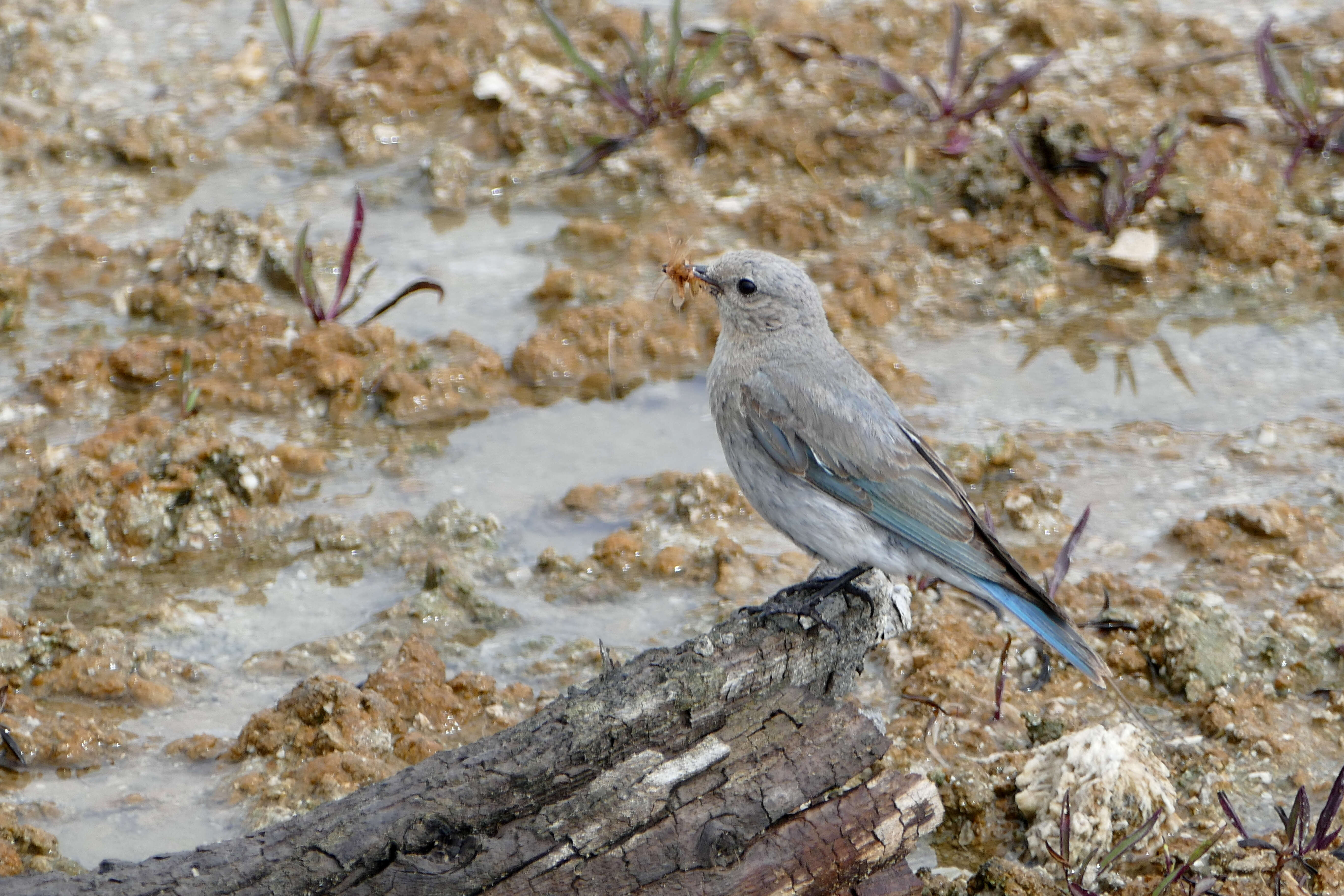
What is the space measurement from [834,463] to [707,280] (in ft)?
2.74

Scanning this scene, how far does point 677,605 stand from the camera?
4863mm

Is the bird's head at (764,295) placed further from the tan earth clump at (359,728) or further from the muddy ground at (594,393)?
the tan earth clump at (359,728)

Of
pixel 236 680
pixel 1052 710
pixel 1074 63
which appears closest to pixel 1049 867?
pixel 1052 710

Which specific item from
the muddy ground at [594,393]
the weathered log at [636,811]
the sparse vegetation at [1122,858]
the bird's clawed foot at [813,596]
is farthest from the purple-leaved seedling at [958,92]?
the weathered log at [636,811]

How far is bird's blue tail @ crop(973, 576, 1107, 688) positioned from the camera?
3.76 metres

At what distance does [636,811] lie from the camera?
3.04 meters

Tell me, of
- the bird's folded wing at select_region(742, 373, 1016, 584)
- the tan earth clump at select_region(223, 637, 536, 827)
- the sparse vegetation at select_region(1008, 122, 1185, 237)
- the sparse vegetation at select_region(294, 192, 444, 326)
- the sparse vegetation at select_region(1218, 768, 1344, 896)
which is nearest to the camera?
the sparse vegetation at select_region(1218, 768, 1344, 896)

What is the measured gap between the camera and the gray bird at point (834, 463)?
3998mm

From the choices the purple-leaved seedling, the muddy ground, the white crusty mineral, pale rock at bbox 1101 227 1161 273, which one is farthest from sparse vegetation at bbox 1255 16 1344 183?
the white crusty mineral

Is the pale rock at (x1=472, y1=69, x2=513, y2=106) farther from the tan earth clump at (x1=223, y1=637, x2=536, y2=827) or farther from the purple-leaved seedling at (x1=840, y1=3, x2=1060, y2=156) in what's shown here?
the tan earth clump at (x1=223, y1=637, x2=536, y2=827)

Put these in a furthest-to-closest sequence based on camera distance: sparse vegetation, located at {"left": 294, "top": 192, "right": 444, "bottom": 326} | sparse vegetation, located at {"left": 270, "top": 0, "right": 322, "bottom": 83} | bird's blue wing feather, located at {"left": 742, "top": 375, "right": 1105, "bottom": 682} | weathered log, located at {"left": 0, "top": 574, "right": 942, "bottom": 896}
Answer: sparse vegetation, located at {"left": 270, "top": 0, "right": 322, "bottom": 83}, sparse vegetation, located at {"left": 294, "top": 192, "right": 444, "bottom": 326}, bird's blue wing feather, located at {"left": 742, "top": 375, "right": 1105, "bottom": 682}, weathered log, located at {"left": 0, "top": 574, "right": 942, "bottom": 896}

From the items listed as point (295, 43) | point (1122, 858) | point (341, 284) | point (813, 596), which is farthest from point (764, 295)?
point (295, 43)

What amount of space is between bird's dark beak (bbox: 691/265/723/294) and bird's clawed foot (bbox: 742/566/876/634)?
3.57 ft

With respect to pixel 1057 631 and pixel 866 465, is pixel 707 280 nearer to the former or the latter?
pixel 866 465
